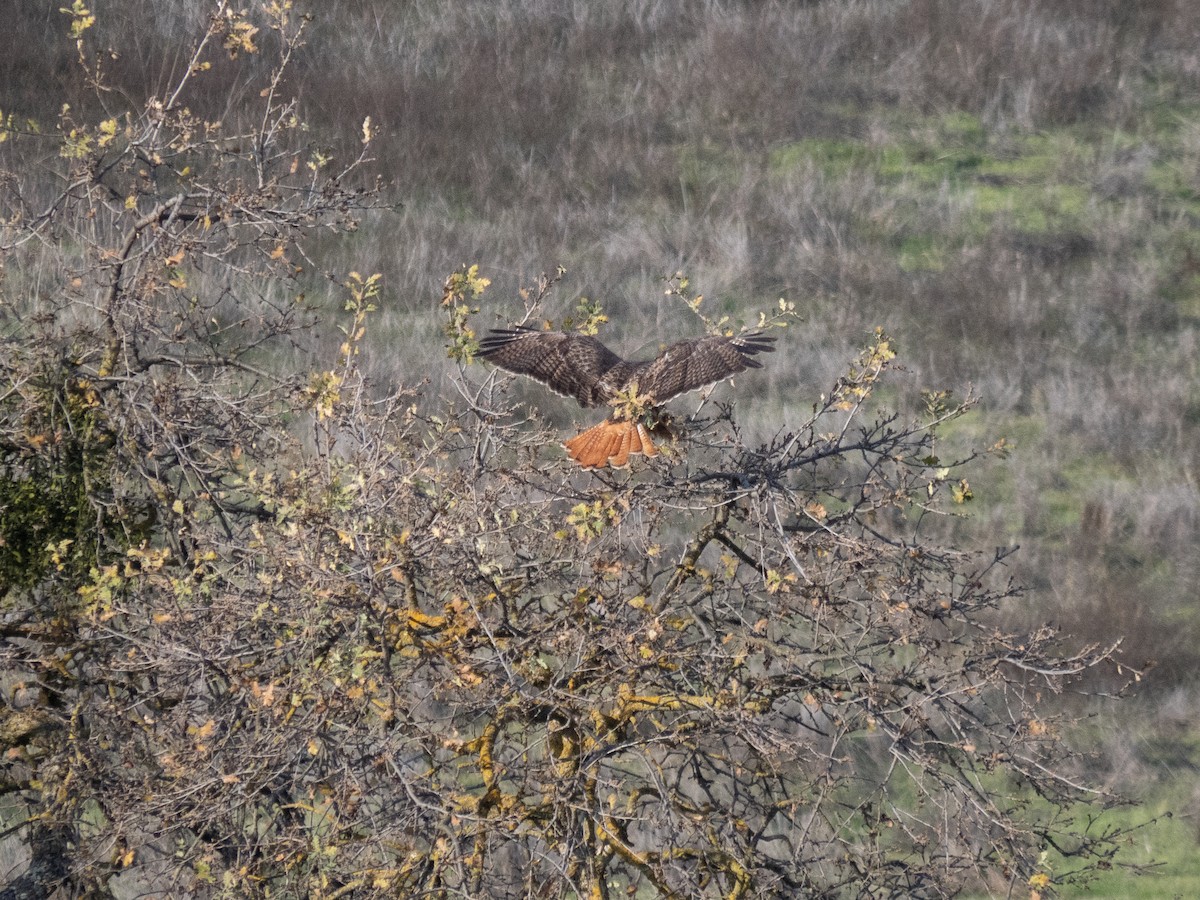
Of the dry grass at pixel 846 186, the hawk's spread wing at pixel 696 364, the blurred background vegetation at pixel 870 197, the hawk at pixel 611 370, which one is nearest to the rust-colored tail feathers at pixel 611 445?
the hawk at pixel 611 370

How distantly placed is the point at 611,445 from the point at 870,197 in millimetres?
8066

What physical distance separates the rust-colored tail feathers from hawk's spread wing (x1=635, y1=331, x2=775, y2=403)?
0.82ft

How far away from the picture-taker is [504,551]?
5438 mm

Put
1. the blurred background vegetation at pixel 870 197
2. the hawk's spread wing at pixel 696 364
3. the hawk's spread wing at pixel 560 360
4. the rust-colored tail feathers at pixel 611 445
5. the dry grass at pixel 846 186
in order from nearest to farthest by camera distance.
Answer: the rust-colored tail feathers at pixel 611 445 → the hawk's spread wing at pixel 696 364 → the hawk's spread wing at pixel 560 360 → the blurred background vegetation at pixel 870 197 → the dry grass at pixel 846 186

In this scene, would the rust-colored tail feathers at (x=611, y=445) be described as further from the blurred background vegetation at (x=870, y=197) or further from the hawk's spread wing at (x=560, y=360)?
the blurred background vegetation at (x=870, y=197)

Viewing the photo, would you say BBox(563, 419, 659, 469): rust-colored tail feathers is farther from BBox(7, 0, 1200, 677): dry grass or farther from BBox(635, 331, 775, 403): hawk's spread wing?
BBox(7, 0, 1200, 677): dry grass

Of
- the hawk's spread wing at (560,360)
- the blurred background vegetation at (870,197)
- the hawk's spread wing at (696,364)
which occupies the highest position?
the hawk's spread wing at (696,364)

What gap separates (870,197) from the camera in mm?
12508

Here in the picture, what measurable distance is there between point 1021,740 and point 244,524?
3119 mm

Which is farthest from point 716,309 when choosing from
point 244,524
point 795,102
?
point 244,524

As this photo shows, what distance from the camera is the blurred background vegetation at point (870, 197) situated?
33.9 ft

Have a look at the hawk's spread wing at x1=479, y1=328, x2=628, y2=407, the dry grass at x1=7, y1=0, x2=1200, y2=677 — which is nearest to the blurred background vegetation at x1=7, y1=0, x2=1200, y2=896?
the dry grass at x1=7, y1=0, x2=1200, y2=677

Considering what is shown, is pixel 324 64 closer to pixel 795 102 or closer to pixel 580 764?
pixel 795 102

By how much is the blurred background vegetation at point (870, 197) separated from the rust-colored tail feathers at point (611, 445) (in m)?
4.74
